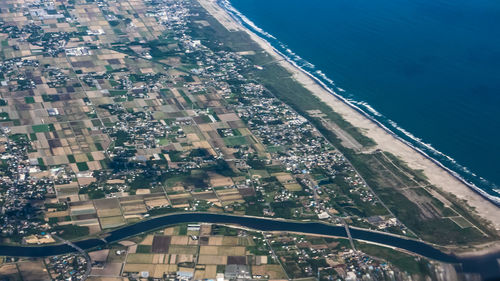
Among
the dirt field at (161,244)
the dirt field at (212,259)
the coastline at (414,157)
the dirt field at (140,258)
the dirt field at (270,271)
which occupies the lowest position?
the dirt field at (140,258)

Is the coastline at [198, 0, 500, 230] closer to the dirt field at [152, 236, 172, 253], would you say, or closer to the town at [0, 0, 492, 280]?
the town at [0, 0, 492, 280]

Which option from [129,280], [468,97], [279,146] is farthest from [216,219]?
[468,97]

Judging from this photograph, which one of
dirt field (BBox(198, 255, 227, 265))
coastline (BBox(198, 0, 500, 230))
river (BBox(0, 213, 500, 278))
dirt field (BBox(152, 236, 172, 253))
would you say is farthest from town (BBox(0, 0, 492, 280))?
coastline (BBox(198, 0, 500, 230))

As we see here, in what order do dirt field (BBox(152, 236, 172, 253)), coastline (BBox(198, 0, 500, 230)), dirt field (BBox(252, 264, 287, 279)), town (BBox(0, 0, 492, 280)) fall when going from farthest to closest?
coastline (BBox(198, 0, 500, 230))
dirt field (BBox(152, 236, 172, 253))
town (BBox(0, 0, 492, 280))
dirt field (BBox(252, 264, 287, 279))

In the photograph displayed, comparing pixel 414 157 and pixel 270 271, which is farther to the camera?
pixel 414 157

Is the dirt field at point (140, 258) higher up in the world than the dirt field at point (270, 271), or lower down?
lower down

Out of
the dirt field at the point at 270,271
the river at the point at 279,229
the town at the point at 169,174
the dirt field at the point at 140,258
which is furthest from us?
the town at the point at 169,174

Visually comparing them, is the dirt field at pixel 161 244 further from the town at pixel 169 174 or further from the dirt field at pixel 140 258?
the dirt field at pixel 140 258

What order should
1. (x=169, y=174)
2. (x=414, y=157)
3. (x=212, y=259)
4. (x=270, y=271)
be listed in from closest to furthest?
(x=270, y=271) < (x=212, y=259) < (x=169, y=174) < (x=414, y=157)

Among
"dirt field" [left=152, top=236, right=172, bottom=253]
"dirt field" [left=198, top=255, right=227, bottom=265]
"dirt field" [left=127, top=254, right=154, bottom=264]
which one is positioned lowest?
"dirt field" [left=127, top=254, right=154, bottom=264]

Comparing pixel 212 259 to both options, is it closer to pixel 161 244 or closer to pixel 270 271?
pixel 161 244

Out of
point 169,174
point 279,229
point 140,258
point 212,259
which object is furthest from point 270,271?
point 169,174

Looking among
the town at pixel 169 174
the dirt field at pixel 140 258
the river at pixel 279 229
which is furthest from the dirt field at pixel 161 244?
the river at pixel 279 229
